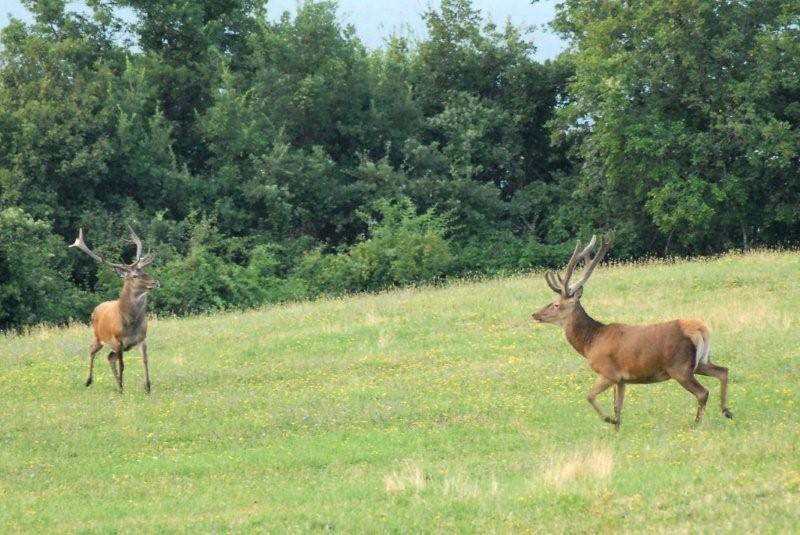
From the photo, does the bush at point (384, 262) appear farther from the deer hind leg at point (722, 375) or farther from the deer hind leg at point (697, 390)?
the deer hind leg at point (697, 390)

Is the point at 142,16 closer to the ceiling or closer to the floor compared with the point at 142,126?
closer to the ceiling

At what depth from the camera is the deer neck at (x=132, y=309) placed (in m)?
19.0

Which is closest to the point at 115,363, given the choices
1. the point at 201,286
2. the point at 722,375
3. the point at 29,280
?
the point at 722,375

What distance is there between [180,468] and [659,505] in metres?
5.72

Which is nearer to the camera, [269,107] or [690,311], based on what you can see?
[690,311]

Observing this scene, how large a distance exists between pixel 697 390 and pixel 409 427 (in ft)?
11.2

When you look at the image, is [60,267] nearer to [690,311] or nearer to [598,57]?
[598,57]

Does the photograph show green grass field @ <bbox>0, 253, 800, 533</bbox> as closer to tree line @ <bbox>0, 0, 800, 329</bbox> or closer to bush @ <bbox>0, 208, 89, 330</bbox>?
bush @ <bbox>0, 208, 89, 330</bbox>

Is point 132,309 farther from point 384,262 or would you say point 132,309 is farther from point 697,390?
point 384,262

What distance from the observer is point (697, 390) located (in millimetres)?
13445

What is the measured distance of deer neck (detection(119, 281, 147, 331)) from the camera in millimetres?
18984

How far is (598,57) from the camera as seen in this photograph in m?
40.2

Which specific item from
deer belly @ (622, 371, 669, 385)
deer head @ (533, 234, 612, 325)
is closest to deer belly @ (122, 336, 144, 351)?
deer head @ (533, 234, 612, 325)

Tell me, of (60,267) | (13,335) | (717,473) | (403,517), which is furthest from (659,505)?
(60,267)
